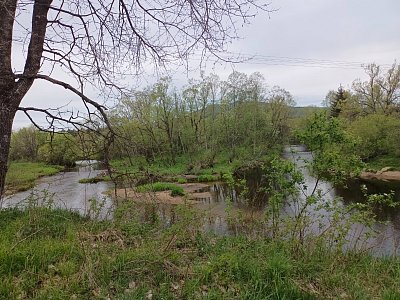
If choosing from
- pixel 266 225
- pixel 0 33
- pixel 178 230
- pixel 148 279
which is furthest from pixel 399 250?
pixel 0 33

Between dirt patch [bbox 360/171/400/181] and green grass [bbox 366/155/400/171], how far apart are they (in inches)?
70.0

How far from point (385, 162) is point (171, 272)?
33.1m

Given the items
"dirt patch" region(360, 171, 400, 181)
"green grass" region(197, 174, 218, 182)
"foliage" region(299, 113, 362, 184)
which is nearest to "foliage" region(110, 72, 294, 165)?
"green grass" region(197, 174, 218, 182)

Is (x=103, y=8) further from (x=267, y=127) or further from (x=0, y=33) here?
(x=267, y=127)

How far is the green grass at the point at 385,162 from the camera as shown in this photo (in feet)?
98.2

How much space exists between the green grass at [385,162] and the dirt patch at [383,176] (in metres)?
1.78

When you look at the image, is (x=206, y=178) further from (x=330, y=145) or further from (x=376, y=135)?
(x=330, y=145)

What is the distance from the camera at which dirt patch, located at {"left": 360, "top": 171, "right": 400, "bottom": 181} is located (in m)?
26.4

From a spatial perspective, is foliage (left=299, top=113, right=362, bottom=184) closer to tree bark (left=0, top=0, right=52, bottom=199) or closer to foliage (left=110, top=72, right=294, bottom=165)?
tree bark (left=0, top=0, right=52, bottom=199)

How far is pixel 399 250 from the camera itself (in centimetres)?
866

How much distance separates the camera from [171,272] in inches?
140

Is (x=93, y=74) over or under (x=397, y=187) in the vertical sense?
over

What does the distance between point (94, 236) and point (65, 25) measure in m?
3.01

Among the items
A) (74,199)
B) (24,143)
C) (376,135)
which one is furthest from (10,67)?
(376,135)
